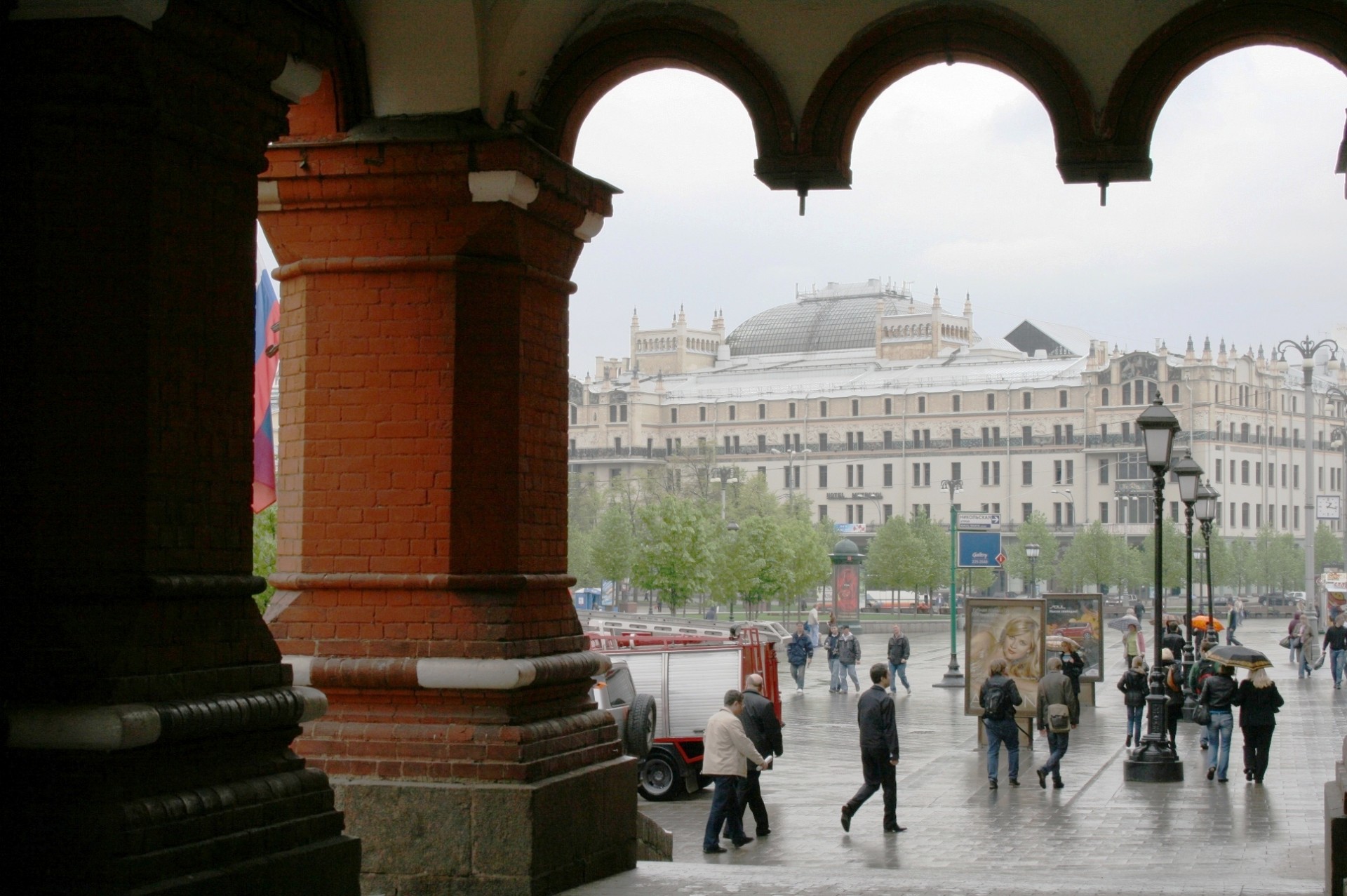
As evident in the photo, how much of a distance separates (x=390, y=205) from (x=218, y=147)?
105 inches

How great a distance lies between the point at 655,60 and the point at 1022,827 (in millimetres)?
9464

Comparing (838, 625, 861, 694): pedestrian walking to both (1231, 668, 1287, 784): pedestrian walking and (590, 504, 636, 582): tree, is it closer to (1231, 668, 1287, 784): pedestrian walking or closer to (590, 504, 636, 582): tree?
(1231, 668, 1287, 784): pedestrian walking

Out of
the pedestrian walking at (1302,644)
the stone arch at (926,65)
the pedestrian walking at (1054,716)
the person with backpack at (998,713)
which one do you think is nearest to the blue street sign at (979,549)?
the pedestrian walking at (1302,644)

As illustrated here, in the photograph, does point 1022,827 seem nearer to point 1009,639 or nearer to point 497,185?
point 1009,639

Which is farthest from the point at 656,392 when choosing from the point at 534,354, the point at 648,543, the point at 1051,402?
the point at 534,354

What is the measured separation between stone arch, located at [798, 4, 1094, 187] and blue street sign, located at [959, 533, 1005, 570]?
30.2 meters

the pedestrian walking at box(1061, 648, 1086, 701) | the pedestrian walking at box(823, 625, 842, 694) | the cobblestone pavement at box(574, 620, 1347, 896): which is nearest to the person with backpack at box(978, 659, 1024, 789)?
the cobblestone pavement at box(574, 620, 1347, 896)

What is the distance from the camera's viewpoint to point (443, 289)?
8328 millimetres

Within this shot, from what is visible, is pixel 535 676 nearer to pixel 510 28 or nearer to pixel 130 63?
pixel 510 28

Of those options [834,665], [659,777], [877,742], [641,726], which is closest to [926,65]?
[877,742]

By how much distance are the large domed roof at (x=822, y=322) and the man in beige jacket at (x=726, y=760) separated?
14133 cm

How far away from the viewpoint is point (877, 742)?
50.4 ft

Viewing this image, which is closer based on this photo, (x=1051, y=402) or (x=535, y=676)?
(x=535, y=676)

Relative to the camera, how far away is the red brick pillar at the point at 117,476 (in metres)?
5.10
